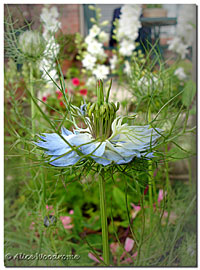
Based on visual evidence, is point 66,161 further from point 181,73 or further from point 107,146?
point 181,73

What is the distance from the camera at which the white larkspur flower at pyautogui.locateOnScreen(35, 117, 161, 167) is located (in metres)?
0.35

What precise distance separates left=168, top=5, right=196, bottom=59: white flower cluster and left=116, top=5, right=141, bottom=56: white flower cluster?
160mm

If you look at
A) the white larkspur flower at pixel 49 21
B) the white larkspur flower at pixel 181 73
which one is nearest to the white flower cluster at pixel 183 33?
the white larkspur flower at pixel 181 73

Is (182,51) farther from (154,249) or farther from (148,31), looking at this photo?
(154,249)

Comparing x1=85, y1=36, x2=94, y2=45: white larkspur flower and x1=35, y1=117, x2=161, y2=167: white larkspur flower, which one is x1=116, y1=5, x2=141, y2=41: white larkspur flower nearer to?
x1=85, y1=36, x2=94, y2=45: white larkspur flower

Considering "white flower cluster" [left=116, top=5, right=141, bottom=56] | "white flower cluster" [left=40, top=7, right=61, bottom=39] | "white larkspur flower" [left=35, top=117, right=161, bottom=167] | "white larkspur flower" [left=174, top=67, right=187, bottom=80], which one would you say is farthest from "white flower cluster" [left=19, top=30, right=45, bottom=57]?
"white larkspur flower" [left=174, top=67, right=187, bottom=80]

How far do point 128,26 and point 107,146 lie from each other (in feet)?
3.04

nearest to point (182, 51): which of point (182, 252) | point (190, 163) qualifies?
point (190, 163)

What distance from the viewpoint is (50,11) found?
31.7 inches

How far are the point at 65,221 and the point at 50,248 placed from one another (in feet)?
0.50

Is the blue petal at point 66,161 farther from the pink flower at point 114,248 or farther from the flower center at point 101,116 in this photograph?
the pink flower at point 114,248

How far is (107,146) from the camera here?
38cm

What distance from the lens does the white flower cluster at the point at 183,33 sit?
3.52 ft

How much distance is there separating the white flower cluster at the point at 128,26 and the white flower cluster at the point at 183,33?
0.53ft
